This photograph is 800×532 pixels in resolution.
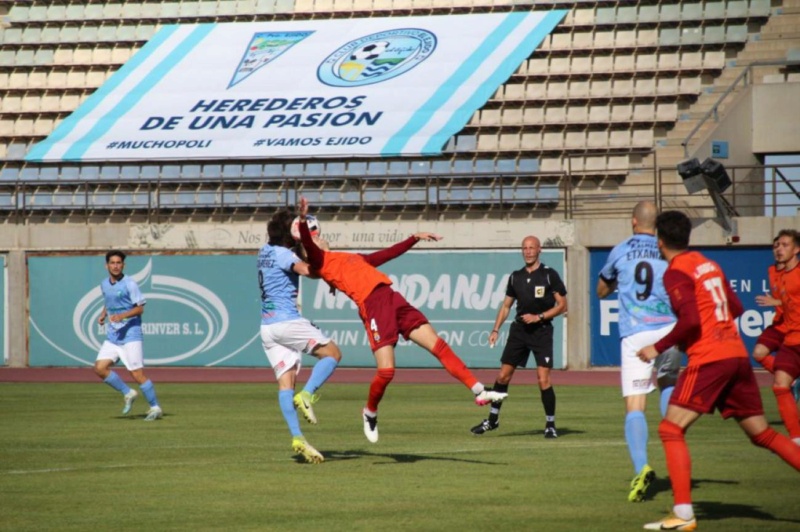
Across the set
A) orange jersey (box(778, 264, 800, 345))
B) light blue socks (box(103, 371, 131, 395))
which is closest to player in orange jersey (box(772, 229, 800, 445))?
orange jersey (box(778, 264, 800, 345))

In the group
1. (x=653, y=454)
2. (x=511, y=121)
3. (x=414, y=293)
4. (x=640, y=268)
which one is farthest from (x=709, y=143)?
(x=640, y=268)

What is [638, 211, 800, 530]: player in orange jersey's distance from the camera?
26.2 ft

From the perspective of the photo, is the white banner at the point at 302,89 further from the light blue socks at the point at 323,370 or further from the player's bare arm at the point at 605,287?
the player's bare arm at the point at 605,287

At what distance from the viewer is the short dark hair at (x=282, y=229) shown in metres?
11.9

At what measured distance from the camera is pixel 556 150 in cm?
3275

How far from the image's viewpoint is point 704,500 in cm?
935

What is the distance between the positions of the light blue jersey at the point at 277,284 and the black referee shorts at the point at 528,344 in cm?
348

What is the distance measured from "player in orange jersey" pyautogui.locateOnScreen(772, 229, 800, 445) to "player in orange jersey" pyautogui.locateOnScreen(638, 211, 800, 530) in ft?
14.1

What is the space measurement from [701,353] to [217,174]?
90.5ft

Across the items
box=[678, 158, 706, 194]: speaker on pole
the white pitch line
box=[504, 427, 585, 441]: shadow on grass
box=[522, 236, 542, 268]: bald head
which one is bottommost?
box=[504, 427, 585, 441]: shadow on grass

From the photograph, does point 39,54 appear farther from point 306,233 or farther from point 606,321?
point 306,233

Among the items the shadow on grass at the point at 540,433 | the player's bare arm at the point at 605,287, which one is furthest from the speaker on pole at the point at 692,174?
the player's bare arm at the point at 605,287

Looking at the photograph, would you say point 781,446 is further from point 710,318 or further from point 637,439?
point 637,439

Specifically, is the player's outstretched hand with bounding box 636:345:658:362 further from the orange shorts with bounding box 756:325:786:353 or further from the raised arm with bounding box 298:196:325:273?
the orange shorts with bounding box 756:325:786:353
